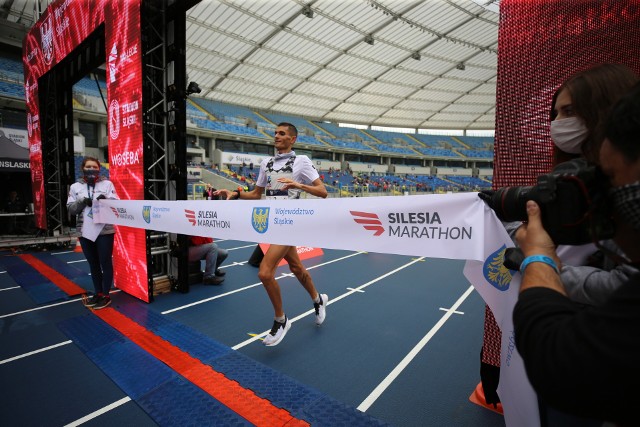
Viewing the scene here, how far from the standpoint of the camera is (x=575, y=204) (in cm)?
77

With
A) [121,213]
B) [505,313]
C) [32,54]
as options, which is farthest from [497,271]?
[32,54]

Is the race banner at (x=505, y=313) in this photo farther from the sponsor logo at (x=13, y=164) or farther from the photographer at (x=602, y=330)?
the sponsor logo at (x=13, y=164)

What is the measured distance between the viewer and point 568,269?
3.19ft

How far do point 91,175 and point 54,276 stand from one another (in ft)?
9.29

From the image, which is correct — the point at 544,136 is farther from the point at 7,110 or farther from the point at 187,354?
the point at 7,110

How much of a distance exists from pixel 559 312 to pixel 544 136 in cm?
170

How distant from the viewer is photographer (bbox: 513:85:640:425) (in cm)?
53

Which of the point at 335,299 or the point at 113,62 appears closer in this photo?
the point at 335,299

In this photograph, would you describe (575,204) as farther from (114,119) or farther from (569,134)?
(114,119)

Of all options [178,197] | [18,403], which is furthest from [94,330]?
[178,197]

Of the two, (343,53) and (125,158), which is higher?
(343,53)

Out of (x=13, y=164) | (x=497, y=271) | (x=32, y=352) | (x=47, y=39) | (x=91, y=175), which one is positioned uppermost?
(x=47, y=39)

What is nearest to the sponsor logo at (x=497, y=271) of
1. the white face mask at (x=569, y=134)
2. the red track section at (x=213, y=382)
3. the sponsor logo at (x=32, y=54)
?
the white face mask at (x=569, y=134)

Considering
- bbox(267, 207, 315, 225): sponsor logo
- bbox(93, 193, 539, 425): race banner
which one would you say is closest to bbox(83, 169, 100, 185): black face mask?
bbox(93, 193, 539, 425): race banner
